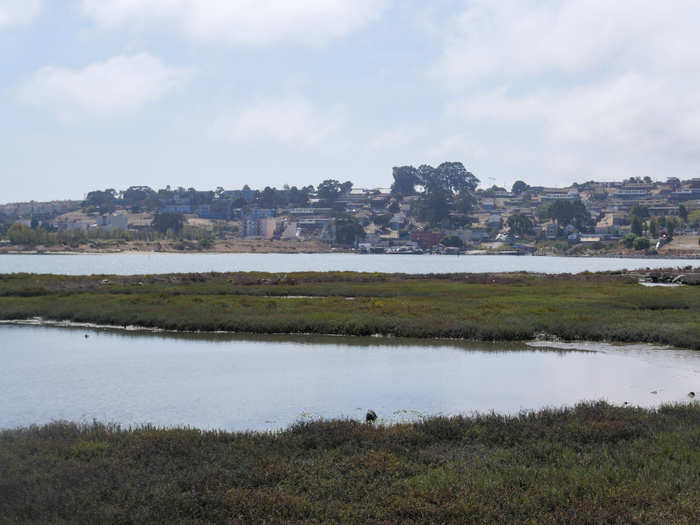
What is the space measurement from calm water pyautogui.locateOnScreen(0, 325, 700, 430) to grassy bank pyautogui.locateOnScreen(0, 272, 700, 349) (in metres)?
2.46

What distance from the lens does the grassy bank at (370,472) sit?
1206 centimetres

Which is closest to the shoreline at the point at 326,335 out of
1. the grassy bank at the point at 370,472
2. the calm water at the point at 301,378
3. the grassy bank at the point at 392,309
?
the grassy bank at the point at 392,309

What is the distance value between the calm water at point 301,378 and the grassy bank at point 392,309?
2.46m

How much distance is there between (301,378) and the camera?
2877cm

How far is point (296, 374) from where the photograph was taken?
97.2ft

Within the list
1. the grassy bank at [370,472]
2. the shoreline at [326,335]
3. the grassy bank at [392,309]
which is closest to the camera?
the grassy bank at [370,472]

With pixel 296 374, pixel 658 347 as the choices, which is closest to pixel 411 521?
pixel 296 374

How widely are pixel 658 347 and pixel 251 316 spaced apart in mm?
22358

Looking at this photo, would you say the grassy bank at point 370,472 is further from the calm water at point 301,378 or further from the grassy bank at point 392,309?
the grassy bank at point 392,309

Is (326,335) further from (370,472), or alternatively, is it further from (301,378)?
(370,472)

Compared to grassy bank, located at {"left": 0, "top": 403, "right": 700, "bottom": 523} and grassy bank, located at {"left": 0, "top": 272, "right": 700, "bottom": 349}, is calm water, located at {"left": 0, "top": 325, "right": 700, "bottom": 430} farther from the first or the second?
grassy bank, located at {"left": 0, "top": 403, "right": 700, "bottom": 523}

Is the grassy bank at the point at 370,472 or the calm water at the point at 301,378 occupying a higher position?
the grassy bank at the point at 370,472

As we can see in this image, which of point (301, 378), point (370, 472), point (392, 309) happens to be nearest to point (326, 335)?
point (392, 309)

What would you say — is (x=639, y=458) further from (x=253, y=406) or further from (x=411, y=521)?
(x=253, y=406)
